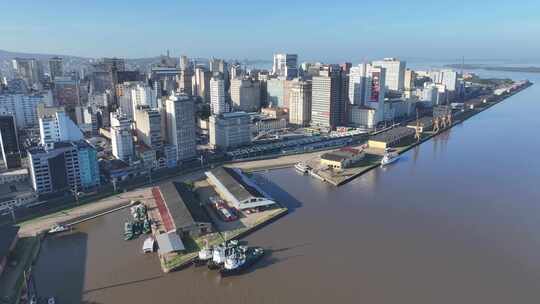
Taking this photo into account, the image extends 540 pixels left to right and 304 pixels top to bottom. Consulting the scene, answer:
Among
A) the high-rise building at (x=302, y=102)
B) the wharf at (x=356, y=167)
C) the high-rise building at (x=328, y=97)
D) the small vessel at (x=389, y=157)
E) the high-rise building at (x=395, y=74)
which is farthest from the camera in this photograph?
the high-rise building at (x=395, y=74)

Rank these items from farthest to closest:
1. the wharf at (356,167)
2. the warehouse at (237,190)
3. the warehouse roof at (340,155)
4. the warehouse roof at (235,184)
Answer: the warehouse roof at (340,155) → the wharf at (356,167) → the warehouse roof at (235,184) → the warehouse at (237,190)

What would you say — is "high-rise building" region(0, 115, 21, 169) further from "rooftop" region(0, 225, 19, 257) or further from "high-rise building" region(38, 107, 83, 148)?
"rooftop" region(0, 225, 19, 257)

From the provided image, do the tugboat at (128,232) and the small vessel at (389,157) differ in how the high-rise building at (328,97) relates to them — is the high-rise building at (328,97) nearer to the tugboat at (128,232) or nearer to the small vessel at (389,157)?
the small vessel at (389,157)

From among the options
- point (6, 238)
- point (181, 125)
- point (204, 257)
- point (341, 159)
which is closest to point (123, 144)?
point (181, 125)

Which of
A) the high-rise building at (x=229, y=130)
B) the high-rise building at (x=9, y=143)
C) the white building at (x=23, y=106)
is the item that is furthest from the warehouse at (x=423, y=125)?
the white building at (x=23, y=106)

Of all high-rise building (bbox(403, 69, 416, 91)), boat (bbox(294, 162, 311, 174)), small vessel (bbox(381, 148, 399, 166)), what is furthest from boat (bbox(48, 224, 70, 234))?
high-rise building (bbox(403, 69, 416, 91))

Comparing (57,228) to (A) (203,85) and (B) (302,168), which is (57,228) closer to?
(B) (302,168)

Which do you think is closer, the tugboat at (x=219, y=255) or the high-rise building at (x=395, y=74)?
the tugboat at (x=219, y=255)
